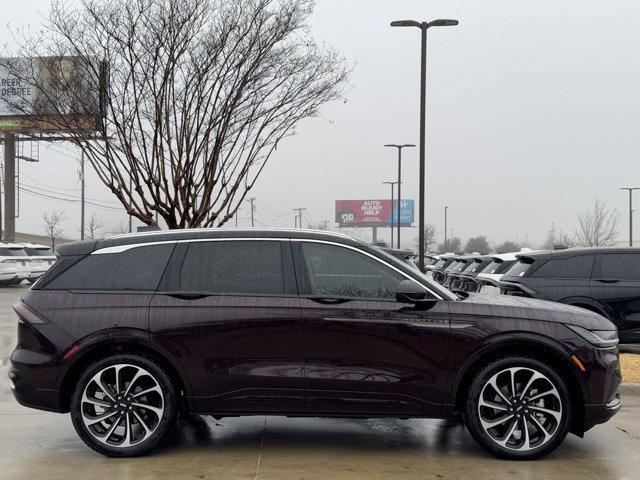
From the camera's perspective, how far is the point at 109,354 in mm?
5570

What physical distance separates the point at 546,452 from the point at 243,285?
2645 millimetres

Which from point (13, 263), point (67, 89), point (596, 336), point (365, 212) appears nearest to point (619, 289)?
point (596, 336)

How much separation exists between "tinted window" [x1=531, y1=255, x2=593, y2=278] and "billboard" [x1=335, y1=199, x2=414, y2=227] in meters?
104

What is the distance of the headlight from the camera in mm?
5461

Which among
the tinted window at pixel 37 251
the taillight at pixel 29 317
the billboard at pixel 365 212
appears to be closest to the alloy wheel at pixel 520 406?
the taillight at pixel 29 317

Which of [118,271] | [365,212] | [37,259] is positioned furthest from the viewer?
[365,212]

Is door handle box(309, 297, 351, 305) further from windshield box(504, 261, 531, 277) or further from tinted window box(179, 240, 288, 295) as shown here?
windshield box(504, 261, 531, 277)

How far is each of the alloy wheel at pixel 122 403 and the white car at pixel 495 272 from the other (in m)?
7.54

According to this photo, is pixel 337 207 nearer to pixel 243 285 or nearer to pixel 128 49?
pixel 128 49

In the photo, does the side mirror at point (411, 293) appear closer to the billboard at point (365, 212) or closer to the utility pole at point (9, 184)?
the utility pole at point (9, 184)

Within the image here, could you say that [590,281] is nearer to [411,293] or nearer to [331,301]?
[411,293]

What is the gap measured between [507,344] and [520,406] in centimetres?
48

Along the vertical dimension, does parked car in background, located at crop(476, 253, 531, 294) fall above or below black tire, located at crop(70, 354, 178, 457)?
above

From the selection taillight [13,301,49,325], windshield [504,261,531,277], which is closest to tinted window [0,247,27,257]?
windshield [504,261,531,277]
